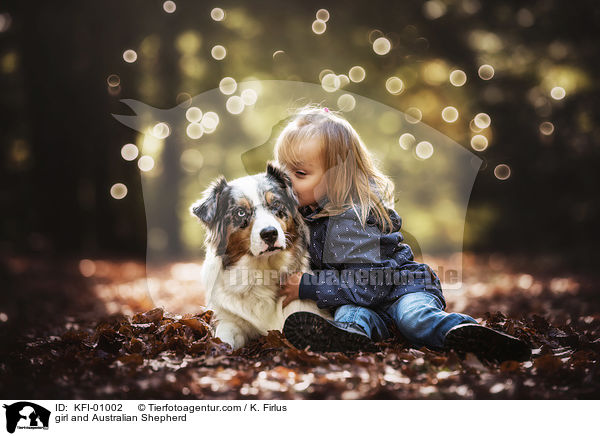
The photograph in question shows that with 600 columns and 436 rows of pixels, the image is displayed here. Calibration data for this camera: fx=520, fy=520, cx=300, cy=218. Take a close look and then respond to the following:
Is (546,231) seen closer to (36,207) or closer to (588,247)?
→ (588,247)

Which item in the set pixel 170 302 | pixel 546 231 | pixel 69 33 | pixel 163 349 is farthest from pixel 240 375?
pixel 546 231

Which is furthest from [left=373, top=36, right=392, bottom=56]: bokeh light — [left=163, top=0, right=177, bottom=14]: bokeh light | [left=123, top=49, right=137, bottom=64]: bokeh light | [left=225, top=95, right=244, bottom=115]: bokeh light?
[left=123, top=49, right=137, bottom=64]: bokeh light

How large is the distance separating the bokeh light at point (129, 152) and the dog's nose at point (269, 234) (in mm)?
4336

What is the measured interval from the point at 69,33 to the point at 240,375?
5.32 m

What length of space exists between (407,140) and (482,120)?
401cm

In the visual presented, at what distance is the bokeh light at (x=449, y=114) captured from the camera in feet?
20.3

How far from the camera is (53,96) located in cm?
746

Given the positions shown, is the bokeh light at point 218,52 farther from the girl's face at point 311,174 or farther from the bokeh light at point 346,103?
the girl's face at point 311,174

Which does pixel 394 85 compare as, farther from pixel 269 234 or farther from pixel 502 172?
pixel 269 234

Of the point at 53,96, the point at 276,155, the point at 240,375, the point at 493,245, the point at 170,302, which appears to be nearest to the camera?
the point at 240,375

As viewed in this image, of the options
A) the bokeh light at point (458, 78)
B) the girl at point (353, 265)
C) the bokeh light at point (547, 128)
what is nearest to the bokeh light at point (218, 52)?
the girl at point (353, 265)

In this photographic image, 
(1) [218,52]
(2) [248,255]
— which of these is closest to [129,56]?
(1) [218,52]

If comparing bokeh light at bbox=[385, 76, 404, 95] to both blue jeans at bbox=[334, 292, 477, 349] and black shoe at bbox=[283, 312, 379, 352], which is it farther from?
black shoe at bbox=[283, 312, 379, 352]
